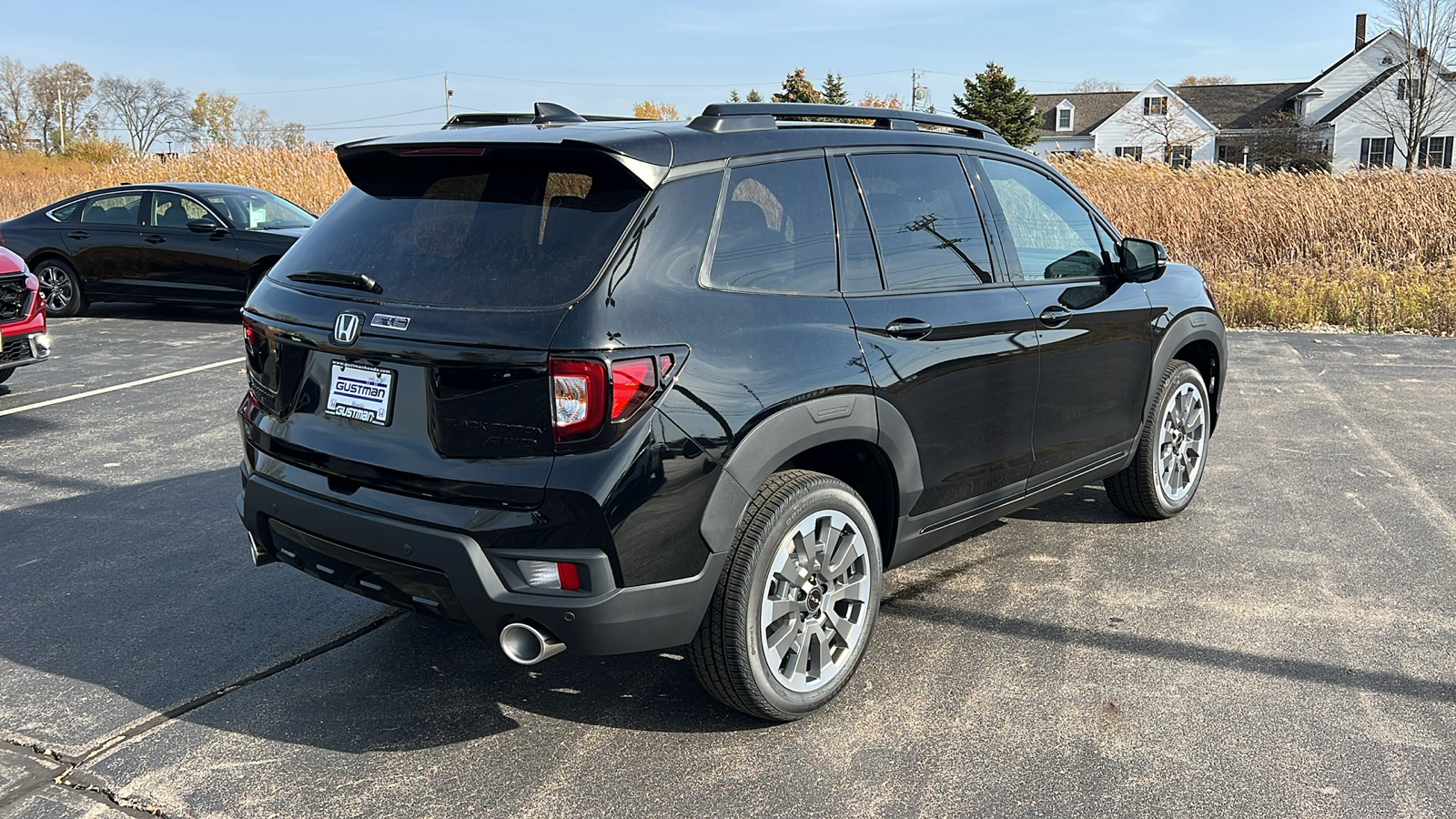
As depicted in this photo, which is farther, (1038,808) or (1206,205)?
(1206,205)

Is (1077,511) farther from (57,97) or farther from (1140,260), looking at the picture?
(57,97)

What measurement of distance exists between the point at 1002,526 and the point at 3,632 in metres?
4.21

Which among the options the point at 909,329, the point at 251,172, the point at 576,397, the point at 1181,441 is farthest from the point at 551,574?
the point at 251,172

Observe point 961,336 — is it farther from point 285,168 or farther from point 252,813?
point 285,168

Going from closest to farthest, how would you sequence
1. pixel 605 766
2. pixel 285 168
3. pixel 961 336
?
pixel 605 766, pixel 961 336, pixel 285 168

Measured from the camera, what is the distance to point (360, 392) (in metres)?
3.19

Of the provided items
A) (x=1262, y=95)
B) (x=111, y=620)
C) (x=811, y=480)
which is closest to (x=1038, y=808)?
(x=811, y=480)

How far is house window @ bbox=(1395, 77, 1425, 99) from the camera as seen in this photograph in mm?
46969

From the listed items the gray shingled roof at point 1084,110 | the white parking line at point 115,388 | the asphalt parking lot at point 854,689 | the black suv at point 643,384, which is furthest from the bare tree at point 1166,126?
the black suv at point 643,384

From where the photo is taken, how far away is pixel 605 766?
10.5 ft

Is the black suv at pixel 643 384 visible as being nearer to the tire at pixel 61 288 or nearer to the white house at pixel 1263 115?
the tire at pixel 61 288

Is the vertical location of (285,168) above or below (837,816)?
above

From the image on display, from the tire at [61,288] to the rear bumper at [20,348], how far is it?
561cm

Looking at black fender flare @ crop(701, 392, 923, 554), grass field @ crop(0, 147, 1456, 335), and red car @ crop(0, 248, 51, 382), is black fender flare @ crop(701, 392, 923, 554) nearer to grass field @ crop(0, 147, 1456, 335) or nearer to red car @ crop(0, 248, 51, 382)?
red car @ crop(0, 248, 51, 382)
